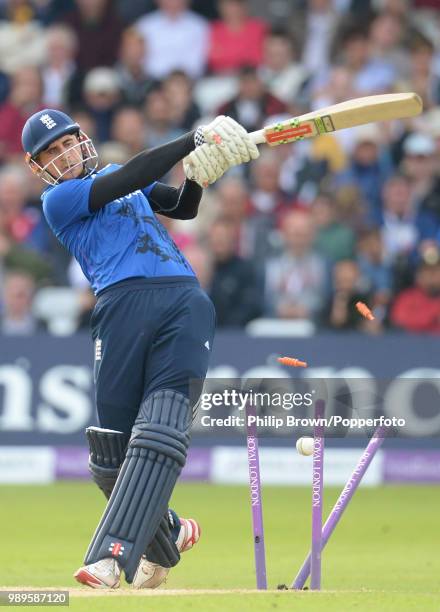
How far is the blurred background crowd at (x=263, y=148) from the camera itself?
12.7 metres

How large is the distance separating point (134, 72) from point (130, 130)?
110 centimetres

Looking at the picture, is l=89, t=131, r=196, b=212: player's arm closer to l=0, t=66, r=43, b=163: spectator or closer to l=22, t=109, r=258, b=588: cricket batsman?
l=22, t=109, r=258, b=588: cricket batsman

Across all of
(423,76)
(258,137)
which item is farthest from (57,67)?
(258,137)

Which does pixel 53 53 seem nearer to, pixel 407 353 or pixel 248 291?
pixel 248 291

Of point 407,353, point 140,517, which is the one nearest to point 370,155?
point 407,353

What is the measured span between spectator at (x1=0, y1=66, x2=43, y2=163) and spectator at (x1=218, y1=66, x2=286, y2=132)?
5.95ft

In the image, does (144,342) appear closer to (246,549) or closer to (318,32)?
(246,549)

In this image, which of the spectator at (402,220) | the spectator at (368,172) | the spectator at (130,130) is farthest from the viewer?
the spectator at (130,130)

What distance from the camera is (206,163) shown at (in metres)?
6.09

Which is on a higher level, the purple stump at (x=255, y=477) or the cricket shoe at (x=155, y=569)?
the purple stump at (x=255, y=477)

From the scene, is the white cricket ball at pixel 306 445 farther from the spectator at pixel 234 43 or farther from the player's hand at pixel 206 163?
the spectator at pixel 234 43

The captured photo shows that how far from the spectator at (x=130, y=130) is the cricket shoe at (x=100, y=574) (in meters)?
8.27

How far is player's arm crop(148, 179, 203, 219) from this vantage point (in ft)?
21.8

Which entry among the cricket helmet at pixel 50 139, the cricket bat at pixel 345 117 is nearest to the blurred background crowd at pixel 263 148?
the cricket helmet at pixel 50 139
